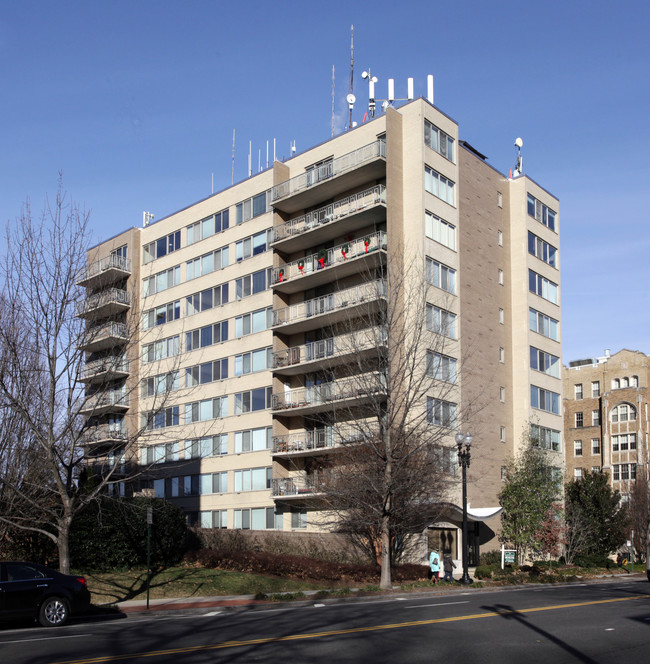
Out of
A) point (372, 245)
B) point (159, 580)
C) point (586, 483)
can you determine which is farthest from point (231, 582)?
point (586, 483)

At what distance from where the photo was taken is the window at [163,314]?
5619 centimetres

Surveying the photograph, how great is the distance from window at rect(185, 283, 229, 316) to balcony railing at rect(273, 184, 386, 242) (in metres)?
6.89

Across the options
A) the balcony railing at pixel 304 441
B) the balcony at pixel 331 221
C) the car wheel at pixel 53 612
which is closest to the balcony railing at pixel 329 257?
the balcony at pixel 331 221

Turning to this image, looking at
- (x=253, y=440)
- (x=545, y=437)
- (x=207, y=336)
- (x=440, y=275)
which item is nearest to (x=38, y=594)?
(x=440, y=275)

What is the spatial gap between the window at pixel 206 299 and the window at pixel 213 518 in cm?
1313

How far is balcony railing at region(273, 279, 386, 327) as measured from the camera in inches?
1569

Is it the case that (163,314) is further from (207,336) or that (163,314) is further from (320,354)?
(320,354)

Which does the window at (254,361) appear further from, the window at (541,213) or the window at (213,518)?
the window at (541,213)

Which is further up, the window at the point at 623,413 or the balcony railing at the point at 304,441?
the window at the point at 623,413

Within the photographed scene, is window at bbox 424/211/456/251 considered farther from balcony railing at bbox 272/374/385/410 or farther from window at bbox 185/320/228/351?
window at bbox 185/320/228/351

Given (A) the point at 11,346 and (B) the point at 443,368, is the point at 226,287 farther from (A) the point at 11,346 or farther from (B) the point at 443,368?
(A) the point at 11,346

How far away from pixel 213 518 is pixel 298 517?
7.77m

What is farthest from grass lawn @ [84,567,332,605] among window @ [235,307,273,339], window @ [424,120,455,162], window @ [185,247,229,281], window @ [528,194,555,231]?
window @ [528,194,555,231]

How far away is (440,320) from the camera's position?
42281 millimetres
